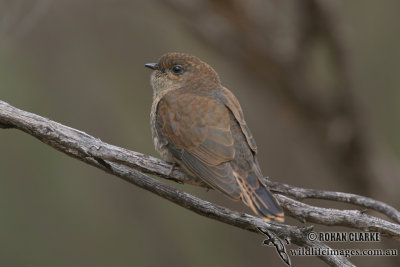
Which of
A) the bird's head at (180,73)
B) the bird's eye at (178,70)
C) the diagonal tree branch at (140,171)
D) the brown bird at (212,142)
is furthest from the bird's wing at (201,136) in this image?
the bird's eye at (178,70)

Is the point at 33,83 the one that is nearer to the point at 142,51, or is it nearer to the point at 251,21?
the point at 142,51

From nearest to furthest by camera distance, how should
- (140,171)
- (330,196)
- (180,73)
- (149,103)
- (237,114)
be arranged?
(140,171)
(330,196)
(237,114)
(180,73)
(149,103)

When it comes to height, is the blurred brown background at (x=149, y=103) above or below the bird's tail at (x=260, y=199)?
above

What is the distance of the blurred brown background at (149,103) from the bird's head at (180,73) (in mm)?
1829

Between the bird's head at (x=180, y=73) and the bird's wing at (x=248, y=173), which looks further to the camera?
the bird's head at (x=180, y=73)

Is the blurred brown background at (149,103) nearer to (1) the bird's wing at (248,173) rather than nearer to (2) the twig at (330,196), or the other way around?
(1) the bird's wing at (248,173)

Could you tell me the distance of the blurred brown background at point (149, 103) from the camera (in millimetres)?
7359

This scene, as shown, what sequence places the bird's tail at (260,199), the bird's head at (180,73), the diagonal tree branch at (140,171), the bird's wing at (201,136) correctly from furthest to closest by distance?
the bird's head at (180,73) < the bird's wing at (201,136) < the bird's tail at (260,199) < the diagonal tree branch at (140,171)

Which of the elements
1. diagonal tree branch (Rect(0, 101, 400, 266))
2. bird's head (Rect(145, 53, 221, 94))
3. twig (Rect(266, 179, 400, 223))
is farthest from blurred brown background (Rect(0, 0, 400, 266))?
twig (Rect(266, 179, 400, 223))

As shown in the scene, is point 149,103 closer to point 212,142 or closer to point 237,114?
point 237,114

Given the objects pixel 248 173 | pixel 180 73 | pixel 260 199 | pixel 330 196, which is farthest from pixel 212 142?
pixel 180 73

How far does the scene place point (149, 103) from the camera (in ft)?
29.0

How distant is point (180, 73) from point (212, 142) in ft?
3.99

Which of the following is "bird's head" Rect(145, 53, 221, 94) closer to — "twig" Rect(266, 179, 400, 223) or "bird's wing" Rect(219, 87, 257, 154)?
"bird's wing" Rect(219, 87, 257, 154)
